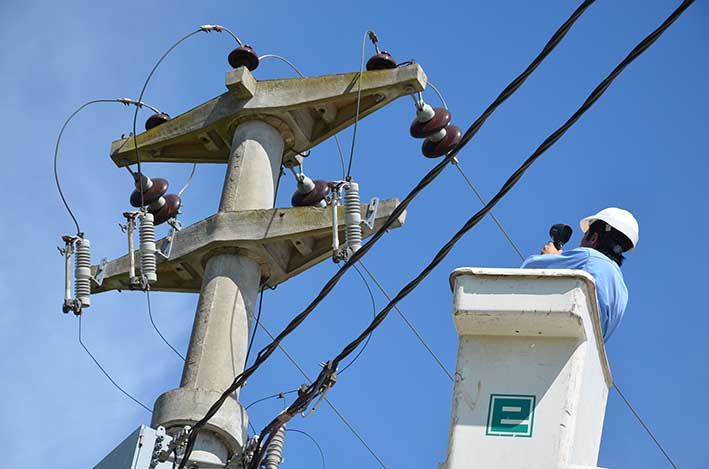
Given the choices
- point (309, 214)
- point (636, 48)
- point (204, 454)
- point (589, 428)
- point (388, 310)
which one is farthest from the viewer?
point (309, 214)

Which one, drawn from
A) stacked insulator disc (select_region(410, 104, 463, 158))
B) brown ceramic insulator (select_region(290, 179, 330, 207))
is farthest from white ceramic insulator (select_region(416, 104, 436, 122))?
brown ceramic insulator (select_region(290, 179, 330, 207))

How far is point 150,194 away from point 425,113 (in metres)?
2.07

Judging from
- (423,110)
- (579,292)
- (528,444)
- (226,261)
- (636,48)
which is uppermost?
(423,110)

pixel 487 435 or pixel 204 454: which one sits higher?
pixel 204 454

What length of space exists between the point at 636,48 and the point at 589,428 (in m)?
1.59

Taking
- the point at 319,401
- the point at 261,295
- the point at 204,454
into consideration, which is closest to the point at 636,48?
the point at 319,401

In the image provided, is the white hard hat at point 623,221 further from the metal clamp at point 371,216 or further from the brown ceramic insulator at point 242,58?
the brown ceramic insulator at point 242,58

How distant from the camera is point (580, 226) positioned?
27.0ft

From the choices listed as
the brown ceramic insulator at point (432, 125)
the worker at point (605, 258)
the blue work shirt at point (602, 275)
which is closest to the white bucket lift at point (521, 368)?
the worker at point (605, 258)

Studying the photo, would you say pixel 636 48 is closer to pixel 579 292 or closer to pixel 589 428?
pixel 579 292

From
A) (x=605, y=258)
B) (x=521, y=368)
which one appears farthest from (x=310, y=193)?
(x=521, y=368)

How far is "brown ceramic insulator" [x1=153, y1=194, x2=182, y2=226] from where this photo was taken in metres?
11.4

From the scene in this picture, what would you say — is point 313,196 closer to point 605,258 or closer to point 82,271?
point 82,271

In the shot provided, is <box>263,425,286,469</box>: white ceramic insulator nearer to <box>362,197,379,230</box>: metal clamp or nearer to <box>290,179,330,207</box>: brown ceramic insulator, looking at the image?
<box>362,197,379,230</box>: metal clamp
